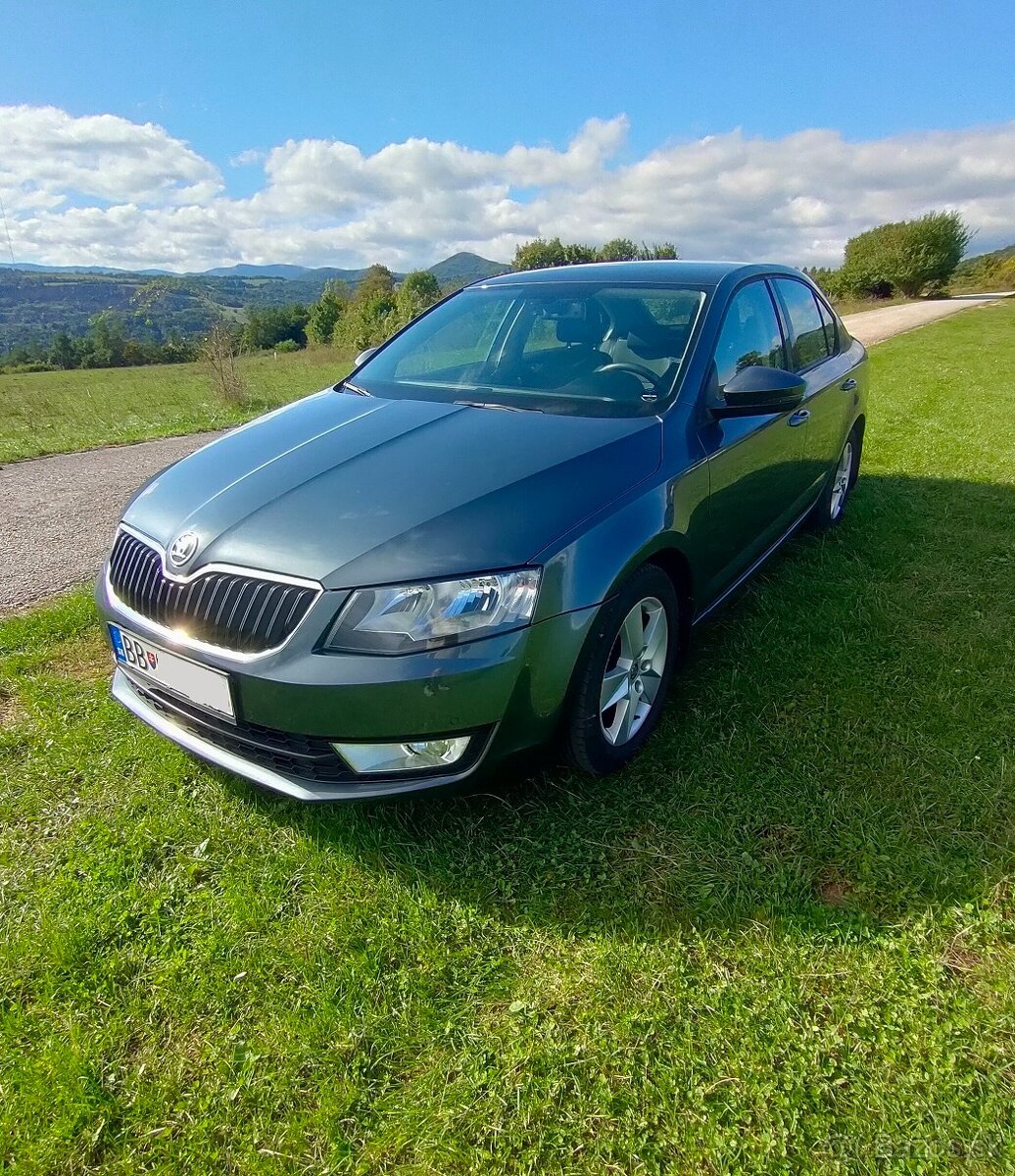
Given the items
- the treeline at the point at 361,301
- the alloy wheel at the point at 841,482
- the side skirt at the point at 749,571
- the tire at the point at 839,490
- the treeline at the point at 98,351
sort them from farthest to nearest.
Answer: the treeline at the point at 98,351 → the treeline at the point at 361,301 → the alloy wheel at the point at 841,482 → the tire at the point at 839,490 → the side skirt at the point at 749,571

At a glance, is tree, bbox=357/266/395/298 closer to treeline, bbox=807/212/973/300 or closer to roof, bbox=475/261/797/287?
treeline, bbox=807/212/973/300

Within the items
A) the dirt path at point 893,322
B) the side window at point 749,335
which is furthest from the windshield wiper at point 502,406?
the dirt path at point 893,322

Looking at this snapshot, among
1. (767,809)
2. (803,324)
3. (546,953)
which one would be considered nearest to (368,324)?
(803,324)

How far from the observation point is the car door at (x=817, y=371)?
3738 millimetres

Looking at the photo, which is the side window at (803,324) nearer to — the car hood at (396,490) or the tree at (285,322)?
the car hood at (396,490)

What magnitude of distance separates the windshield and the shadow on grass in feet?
4.04

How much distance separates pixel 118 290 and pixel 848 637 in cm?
7851

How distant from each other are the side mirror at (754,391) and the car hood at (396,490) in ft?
1.43

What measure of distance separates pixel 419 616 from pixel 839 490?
380 centimetres

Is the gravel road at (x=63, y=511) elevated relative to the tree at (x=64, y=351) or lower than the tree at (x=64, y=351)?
elevated

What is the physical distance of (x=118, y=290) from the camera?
66.8 m

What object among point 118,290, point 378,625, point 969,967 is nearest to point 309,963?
point 378,625

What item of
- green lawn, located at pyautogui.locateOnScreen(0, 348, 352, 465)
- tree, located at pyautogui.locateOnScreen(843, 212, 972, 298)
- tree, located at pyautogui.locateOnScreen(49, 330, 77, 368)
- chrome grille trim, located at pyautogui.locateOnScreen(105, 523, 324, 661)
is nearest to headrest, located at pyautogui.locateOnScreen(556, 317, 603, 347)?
chrome grille trim, located at pyautogui.locateOnScreen(105, 523, 324, 661)

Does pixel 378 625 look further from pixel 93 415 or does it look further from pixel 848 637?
pixel 93 415
